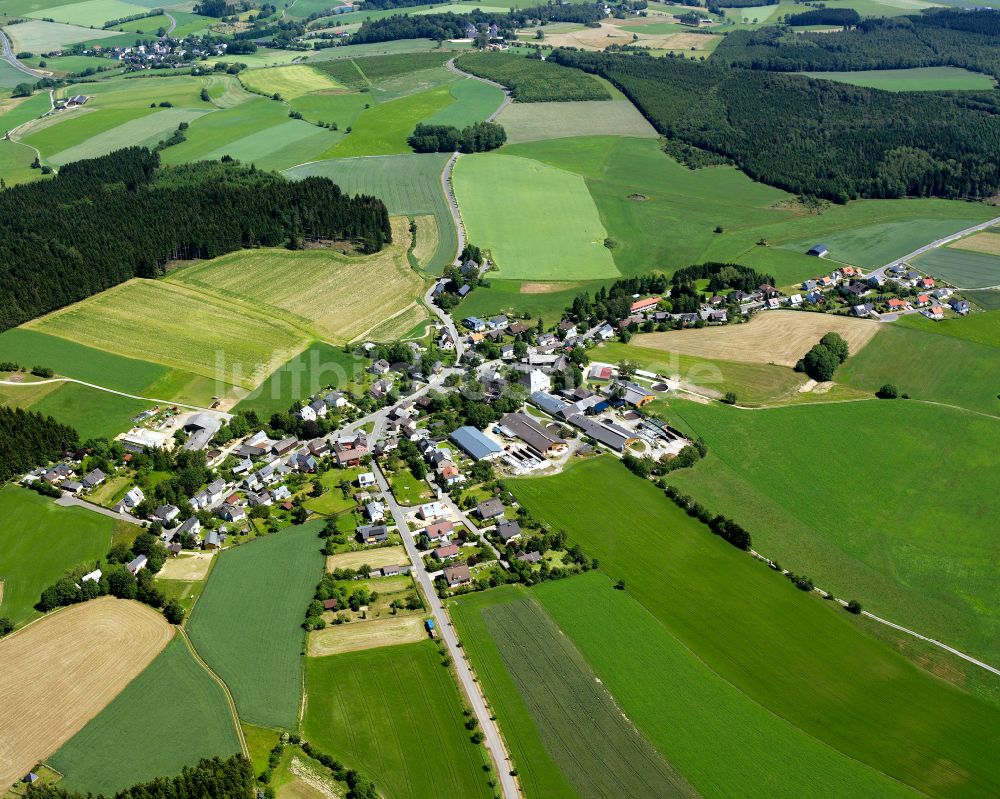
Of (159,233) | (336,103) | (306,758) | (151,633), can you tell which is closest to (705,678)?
(306,758)

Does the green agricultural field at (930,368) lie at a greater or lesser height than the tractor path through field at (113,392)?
lesser

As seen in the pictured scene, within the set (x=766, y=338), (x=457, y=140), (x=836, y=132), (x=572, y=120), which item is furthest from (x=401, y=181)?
(x=836, y=132)

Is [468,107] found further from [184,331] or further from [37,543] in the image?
[37,543]

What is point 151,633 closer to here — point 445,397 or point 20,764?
point 20,764

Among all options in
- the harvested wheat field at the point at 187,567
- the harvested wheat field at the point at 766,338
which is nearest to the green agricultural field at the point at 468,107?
the harvested wheat field at the point at 766,338

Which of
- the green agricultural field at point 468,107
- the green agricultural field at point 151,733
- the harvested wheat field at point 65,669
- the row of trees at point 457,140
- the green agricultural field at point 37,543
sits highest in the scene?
the green agricultural field at point 468,107

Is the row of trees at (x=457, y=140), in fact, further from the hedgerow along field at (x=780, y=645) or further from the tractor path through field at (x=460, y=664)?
the hedgerow along field at (x=780, y=645)

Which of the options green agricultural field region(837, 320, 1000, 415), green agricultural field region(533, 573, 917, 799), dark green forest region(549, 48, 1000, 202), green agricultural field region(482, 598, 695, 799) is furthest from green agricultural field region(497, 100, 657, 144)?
green agricultural field region(482, 598, 695, 799)
